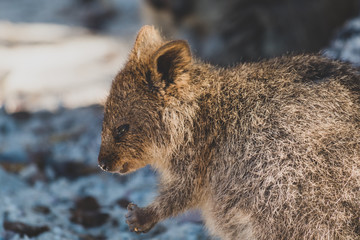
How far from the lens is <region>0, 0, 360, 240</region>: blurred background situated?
12.5 feet

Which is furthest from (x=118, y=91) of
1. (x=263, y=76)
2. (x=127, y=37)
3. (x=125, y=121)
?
(x=127, y=37)

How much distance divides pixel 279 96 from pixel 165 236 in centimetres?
149

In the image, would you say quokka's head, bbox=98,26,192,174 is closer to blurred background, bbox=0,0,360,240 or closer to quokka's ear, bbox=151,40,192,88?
quokka's ear, bbox=151,40,192,88

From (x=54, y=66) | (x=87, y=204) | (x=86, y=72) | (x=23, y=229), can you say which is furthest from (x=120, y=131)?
(x=54, y=66)

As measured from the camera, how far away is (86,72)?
7.89 m

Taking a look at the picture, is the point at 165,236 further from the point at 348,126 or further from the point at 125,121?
the point at 348,126

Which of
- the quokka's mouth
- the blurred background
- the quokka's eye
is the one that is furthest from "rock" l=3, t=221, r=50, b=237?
the quokka's eye

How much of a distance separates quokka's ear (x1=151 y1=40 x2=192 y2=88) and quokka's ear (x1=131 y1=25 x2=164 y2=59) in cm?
15

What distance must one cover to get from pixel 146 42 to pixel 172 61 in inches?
14.7

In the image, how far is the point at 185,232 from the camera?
3602 mm

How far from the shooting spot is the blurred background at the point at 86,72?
3.80 metres

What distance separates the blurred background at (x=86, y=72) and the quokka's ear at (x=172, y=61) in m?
0.58

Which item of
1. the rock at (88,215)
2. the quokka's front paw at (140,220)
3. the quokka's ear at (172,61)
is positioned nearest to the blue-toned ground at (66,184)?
the rock at (88,215)

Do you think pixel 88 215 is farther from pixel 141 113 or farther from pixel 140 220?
pixel 141 113
